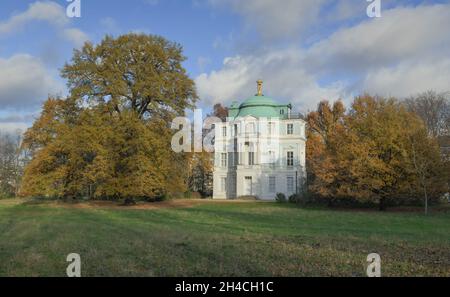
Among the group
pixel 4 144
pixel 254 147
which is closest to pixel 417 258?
pixel 254 147

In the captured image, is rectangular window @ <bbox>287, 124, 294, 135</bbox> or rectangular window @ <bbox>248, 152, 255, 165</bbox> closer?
rectangular window @ <bbox>248, 152, 255, 165</bbox>

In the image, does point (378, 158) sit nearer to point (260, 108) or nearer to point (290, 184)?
point (290, 184)

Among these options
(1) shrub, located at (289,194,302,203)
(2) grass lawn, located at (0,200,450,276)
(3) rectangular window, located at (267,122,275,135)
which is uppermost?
(3) rectangular window, located at (267,122,275,135)

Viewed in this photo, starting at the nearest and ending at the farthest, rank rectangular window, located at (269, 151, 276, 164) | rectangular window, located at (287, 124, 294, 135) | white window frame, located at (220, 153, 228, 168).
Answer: rectangular window, located at (269, 151, 276, 164)
rectangular window, located at (287, 124, 294, 135)
white window frame, located at (220, 153, 228, 168)

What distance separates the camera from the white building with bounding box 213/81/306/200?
1994 inches

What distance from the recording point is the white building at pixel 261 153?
166 ft

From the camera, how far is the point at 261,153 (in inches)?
2008

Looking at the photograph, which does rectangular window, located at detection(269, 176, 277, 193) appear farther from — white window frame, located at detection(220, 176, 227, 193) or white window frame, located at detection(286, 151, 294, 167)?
white window frame, located at detection(220, 176, 227, 193)

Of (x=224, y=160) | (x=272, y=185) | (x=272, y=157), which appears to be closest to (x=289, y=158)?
(x=272, y=157)

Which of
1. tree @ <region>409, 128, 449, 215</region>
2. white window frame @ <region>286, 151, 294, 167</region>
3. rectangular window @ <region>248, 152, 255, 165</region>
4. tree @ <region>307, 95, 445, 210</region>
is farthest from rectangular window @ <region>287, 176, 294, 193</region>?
tree @ <region>409, 128, 449, 215</region>

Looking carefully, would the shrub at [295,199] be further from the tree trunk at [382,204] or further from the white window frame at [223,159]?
the white window frame at [223,159]

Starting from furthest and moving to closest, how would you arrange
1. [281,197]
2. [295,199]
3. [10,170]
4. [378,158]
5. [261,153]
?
[10,170]
[261,153]
[281,197]
[295,199]
[378,158]

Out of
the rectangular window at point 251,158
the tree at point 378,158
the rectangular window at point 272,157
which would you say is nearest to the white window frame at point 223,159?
the rectangular window at point 251,158
